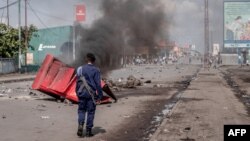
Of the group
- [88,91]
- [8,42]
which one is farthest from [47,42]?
[88,91]

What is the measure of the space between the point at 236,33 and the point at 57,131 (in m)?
70.9

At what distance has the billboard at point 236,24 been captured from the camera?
73375mm

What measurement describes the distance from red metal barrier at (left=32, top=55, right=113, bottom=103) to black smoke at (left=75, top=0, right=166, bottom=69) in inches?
169

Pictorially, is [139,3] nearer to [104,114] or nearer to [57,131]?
[104,114]

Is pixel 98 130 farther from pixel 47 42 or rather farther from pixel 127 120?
pixel 47 42

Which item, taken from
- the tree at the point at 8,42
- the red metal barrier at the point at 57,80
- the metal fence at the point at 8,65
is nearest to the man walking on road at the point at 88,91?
the red metal barrier at the point at 57,80

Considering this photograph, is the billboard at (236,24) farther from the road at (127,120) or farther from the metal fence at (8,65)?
the road at (127,120)

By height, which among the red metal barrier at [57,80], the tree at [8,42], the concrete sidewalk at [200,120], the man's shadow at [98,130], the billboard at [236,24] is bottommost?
the man's shadow at [98,130]

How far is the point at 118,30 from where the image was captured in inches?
925

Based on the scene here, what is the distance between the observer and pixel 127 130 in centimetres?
1119

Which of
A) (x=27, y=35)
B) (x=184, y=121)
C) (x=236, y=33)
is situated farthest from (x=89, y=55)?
(x=236, y=33)

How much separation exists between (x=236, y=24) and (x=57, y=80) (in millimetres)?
61452

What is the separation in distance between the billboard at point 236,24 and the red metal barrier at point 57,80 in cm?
5944

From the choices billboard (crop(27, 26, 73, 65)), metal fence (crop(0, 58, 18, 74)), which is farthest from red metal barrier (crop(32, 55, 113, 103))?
billboard (crop(27, 26, 73, 65))
